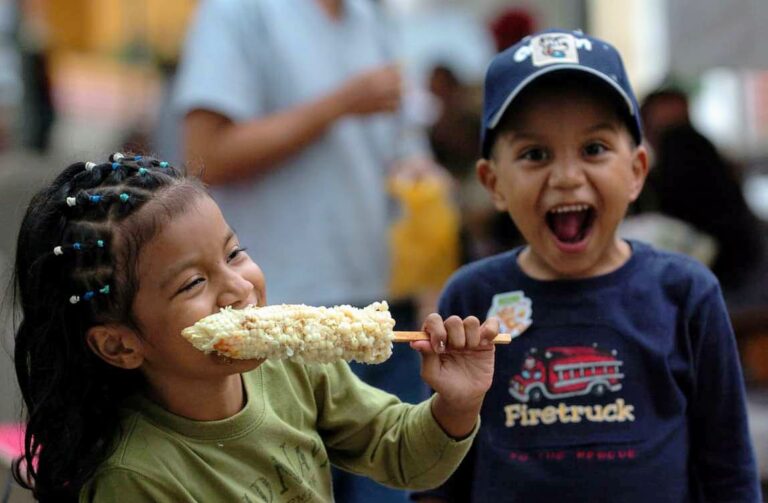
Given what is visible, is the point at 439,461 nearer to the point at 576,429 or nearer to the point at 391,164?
the point at 576,429

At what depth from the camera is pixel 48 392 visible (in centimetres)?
227

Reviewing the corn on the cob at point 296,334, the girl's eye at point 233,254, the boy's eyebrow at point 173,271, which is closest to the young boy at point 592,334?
the corn on the cob at point 296,334

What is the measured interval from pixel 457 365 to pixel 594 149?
0.64 metres

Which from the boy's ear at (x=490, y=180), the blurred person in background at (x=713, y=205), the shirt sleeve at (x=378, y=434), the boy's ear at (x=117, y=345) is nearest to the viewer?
the boy's ear at (x=117, y=345)

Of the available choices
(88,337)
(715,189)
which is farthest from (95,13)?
(88,337)

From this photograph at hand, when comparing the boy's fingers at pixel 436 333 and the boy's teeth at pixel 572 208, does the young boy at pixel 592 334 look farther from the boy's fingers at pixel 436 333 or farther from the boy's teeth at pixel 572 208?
the boy's fingers at pixel 436 333

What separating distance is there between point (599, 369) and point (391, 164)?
1709 mm

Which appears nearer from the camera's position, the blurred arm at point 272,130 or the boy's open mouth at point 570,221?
the boy's open mouth at point 570,221

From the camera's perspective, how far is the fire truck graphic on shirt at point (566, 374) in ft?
8.32

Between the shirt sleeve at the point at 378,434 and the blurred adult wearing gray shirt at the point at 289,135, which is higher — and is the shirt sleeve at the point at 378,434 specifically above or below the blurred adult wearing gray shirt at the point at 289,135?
below

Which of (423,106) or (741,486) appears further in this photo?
(423,106)

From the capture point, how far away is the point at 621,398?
252cm

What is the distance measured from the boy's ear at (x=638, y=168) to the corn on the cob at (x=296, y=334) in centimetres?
78

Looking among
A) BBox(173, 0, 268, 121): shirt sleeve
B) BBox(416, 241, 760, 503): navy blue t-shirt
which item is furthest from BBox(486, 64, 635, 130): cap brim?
BBox(173, 0, 268, 121): shirt sleeve
